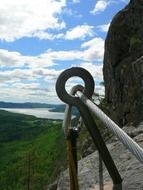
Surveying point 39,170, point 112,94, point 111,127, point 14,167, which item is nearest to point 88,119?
point 111,127

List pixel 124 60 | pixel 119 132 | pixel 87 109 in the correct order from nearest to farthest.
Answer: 1. pixel 119 132
2. pixel 87 109
3. pixel 124 60

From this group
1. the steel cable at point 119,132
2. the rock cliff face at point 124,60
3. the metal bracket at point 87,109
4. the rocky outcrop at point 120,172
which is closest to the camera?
the steel cable at point 119,132

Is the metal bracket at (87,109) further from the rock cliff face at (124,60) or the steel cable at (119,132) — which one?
the rock cliff face at (124,60)

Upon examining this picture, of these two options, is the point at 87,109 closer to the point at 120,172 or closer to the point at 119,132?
the point at 119,132

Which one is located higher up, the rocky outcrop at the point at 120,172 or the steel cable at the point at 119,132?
the steel cable at the point at 119,132

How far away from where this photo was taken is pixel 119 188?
442 centimetres

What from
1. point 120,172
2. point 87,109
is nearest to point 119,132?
point 87,109

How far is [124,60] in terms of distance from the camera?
19750mm

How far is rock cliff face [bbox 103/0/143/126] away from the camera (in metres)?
15.9

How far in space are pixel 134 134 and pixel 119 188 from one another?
501cm

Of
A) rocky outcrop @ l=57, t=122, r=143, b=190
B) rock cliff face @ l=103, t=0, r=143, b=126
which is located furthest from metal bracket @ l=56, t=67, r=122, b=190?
rock cliff face @ l=103, t=0, r=143, b=126

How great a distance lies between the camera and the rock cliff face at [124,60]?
15.9 m

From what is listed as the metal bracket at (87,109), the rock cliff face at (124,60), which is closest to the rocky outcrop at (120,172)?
the metal bracket at (87,109)

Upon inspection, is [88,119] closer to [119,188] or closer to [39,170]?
[119,188]
